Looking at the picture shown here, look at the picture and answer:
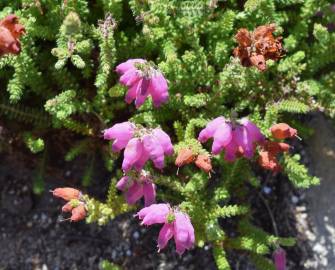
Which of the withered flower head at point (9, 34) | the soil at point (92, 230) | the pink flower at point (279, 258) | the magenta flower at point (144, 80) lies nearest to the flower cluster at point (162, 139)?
the magenta flower at point (144, 80)

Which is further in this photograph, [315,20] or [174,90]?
[315,20]

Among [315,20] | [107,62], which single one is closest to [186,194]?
[107,62]

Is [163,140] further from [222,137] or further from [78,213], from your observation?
[78,213]

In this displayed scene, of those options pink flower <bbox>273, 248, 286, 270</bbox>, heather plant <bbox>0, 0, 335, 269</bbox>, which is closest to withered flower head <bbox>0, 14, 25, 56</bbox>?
heather plant <bbox>0, 0, 335, 269</bbox>

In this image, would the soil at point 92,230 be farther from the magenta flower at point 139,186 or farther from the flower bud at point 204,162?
the flower bud at point 204,162

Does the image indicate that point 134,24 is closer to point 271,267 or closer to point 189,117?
point 189,117

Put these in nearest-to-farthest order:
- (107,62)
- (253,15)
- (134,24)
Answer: (107,62), (253,15), (134,24)
